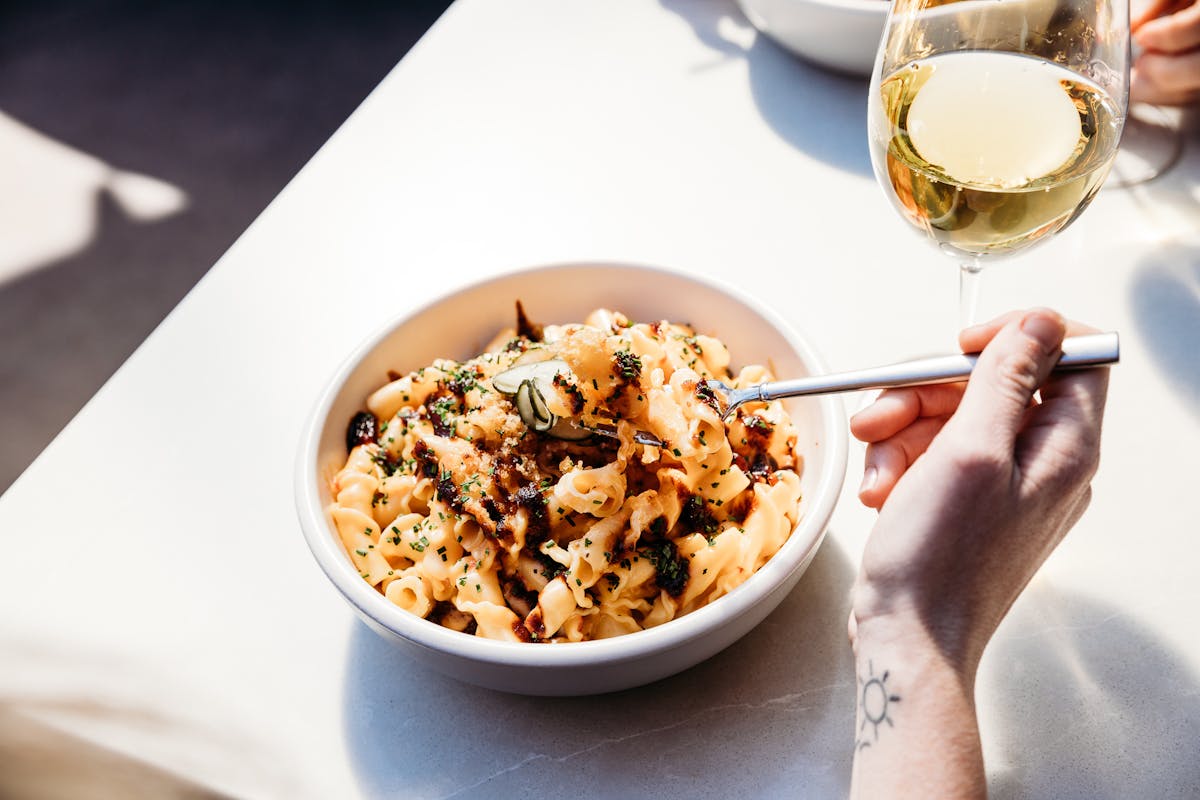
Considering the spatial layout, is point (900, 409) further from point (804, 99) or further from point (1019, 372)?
point (804, 99)

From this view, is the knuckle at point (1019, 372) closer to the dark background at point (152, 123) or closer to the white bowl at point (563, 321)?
the white bowl at point (563, 321)

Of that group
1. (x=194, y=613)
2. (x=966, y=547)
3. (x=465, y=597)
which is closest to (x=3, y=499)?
(x=194, y=613)

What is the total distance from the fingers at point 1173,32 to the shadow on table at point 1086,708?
92 centimetres

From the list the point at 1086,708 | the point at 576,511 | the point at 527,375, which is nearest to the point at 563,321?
the point at 527,375

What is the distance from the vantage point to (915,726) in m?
0.79

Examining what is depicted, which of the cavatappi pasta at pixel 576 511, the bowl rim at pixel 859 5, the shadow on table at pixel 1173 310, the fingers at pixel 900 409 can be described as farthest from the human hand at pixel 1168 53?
the cavatappi pasta at pixel 576 511

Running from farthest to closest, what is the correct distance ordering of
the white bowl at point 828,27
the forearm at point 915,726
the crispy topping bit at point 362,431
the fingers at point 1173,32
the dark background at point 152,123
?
1. the dark background at point 152,123
2. the white bowl at point 828,27
3. the fingers at point 1173,32
4. the crispy topping bit at point 362,431
5. the forearm at point 915,726

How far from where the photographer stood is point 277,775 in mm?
971

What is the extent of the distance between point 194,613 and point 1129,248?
1345mm

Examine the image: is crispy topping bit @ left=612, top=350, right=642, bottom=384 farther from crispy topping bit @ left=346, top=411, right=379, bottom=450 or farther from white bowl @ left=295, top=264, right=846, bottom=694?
crispy topping bit @ left=346, top=411, right=379, bottom=450

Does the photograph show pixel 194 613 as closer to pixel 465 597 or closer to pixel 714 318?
pixel 465 597

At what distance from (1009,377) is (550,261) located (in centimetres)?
59

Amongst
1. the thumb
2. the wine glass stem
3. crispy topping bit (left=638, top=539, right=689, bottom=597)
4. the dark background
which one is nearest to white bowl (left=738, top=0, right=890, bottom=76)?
the wine glass stem

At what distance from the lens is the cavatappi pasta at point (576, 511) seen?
3.08 ft
